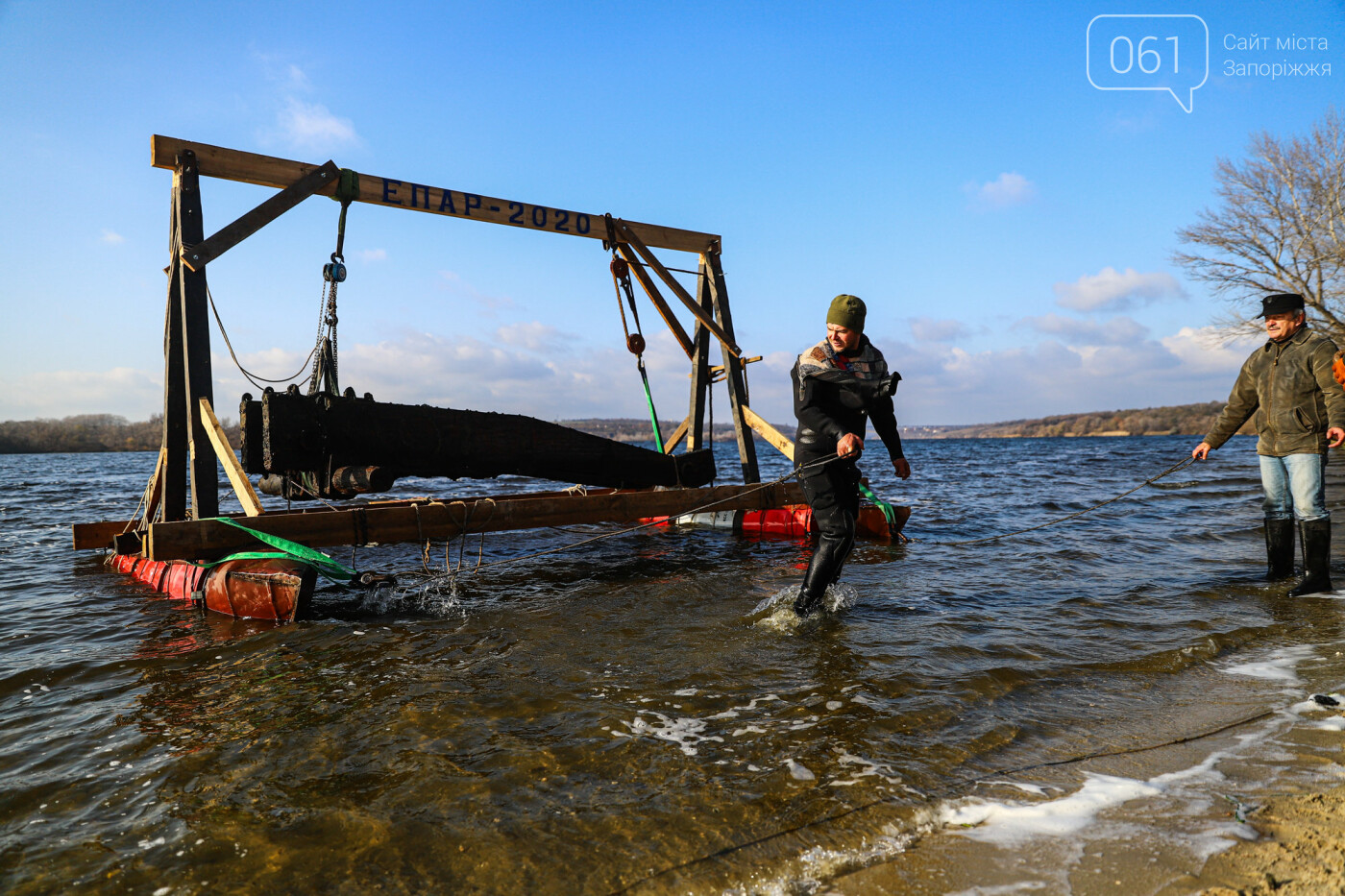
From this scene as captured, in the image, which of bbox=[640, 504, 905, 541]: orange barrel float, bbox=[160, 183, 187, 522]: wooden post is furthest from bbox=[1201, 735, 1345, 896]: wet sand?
bbox=[160, 183, 187, 522]: wooden post

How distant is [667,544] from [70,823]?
7417 mm

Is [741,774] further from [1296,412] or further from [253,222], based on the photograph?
[253,222]

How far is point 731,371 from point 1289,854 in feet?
29.2

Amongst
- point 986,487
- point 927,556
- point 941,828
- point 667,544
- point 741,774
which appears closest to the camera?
point 941,828

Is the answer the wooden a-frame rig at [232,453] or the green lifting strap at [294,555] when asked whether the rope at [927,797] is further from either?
the wooden a-frame rig at [232,453]

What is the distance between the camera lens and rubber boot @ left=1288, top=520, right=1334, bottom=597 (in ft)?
18.7

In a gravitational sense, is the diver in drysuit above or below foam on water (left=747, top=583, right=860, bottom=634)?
above

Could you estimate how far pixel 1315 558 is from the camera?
18.7 feet

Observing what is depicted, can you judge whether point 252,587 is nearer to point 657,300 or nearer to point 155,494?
point 155,494

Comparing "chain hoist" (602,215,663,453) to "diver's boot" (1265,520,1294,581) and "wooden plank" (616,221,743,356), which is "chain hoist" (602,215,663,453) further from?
"diver's boot" (1265,520,1294,581)

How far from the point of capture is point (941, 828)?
7.80 feet

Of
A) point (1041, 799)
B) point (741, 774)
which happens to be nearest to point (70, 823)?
point (741, 774)

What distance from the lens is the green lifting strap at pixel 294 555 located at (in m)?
5.84

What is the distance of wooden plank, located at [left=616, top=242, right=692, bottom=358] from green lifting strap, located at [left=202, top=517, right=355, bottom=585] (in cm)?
585
